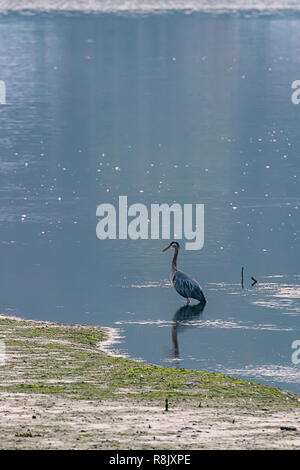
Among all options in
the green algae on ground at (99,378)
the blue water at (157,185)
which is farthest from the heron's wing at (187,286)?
the green algae on ground at (99,378)

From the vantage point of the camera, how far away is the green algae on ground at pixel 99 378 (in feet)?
68.2

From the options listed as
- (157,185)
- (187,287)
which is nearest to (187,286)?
(187,287)

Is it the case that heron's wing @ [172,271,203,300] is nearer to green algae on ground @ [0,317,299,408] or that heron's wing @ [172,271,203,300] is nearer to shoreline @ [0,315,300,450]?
shoreline @ [0,315,300,450]

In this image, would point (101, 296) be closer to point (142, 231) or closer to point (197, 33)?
point (142, 231)

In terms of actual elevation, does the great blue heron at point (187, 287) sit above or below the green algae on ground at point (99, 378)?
above

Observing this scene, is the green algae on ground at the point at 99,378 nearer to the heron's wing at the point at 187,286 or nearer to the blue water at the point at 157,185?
the blue water at the point at 157,185

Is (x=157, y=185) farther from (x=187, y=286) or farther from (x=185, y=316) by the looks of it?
(x=185, y=316)

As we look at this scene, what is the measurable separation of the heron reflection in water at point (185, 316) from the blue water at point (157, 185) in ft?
0.30

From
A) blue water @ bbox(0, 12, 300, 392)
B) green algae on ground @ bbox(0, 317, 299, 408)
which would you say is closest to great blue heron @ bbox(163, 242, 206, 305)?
blue water @ bbox(0, 12, 300, 392)

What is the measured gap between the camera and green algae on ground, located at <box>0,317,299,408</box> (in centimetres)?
2080

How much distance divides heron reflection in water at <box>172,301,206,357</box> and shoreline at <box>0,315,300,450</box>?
3.05 metres

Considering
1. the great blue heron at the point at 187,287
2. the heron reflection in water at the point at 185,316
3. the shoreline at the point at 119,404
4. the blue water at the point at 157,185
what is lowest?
the shoreline at the point at 119,404

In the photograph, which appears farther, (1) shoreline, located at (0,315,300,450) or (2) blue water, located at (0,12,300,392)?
(2) blue water, located at (0,12,300,392)
